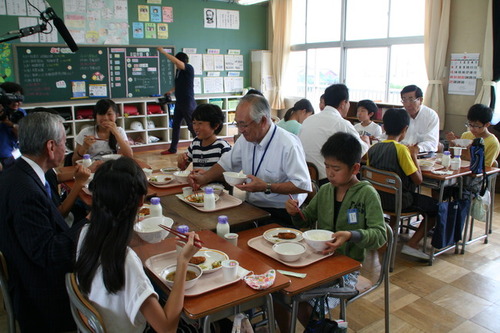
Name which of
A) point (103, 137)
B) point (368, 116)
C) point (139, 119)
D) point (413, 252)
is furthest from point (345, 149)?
point (139, 119)

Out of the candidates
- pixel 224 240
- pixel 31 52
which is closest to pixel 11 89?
pixel 31 52

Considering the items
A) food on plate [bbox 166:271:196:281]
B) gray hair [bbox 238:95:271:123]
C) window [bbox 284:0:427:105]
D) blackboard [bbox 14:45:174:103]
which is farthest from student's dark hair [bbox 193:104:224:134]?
blackboard [bbox 14:45:174:103]

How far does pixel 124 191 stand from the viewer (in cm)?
130

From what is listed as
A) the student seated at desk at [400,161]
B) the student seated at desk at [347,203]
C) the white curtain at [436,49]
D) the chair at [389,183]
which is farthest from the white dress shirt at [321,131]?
the white curtain at [436,49]

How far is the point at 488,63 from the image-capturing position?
17.2 ft

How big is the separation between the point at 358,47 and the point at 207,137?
5019 millimetres

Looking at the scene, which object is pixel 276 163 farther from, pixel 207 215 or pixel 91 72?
pixel 91 72

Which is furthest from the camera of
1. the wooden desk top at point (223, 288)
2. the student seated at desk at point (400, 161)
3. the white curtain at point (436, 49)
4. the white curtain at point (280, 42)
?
the white curtain at point (280, 42)

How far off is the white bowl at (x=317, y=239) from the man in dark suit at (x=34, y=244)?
3.10 feet

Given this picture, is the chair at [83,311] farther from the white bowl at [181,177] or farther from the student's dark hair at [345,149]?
the white bowl at [181,177]

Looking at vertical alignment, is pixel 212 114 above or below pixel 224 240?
above

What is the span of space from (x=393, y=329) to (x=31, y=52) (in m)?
6.53

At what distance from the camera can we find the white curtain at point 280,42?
8284mm

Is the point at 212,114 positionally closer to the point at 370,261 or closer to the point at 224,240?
the point at 224,240
